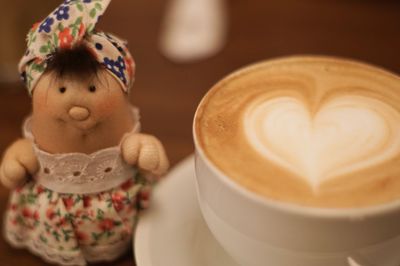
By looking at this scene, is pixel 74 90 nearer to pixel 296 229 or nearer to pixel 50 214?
pixel 50 214

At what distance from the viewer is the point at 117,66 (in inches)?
26.7

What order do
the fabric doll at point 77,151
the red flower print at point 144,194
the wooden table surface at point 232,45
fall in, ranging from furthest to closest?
the wooden table surface at point 232,45, the red flower print at point 144,194, the fabric doll at point 77,151

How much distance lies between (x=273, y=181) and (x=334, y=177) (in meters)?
0.07

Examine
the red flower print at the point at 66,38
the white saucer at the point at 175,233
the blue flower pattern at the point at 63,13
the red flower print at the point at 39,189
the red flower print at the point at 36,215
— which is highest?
the blue flower pattern at the point at 63,13

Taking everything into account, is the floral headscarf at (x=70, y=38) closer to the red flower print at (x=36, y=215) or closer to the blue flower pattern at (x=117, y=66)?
the blue flower pattern at (x=117, y=66)

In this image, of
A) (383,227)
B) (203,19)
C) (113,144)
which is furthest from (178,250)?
(203,19)

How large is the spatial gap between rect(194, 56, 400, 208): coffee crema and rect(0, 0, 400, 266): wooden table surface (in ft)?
0.91

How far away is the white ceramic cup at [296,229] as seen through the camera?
1.80 ft

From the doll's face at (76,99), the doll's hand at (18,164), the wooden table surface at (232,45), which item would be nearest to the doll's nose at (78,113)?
the doll's face at (76,99)

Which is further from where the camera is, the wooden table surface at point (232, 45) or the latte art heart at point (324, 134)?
the wooden table surface at point (232, 45)

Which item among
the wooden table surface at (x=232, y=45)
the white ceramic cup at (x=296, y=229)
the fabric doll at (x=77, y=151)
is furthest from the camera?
the wooden table surface at (x=232, y=45)

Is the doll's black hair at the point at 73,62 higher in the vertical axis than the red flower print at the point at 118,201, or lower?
higher

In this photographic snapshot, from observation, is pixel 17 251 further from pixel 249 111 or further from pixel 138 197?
pixel 249 111

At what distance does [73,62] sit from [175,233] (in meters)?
0.28
